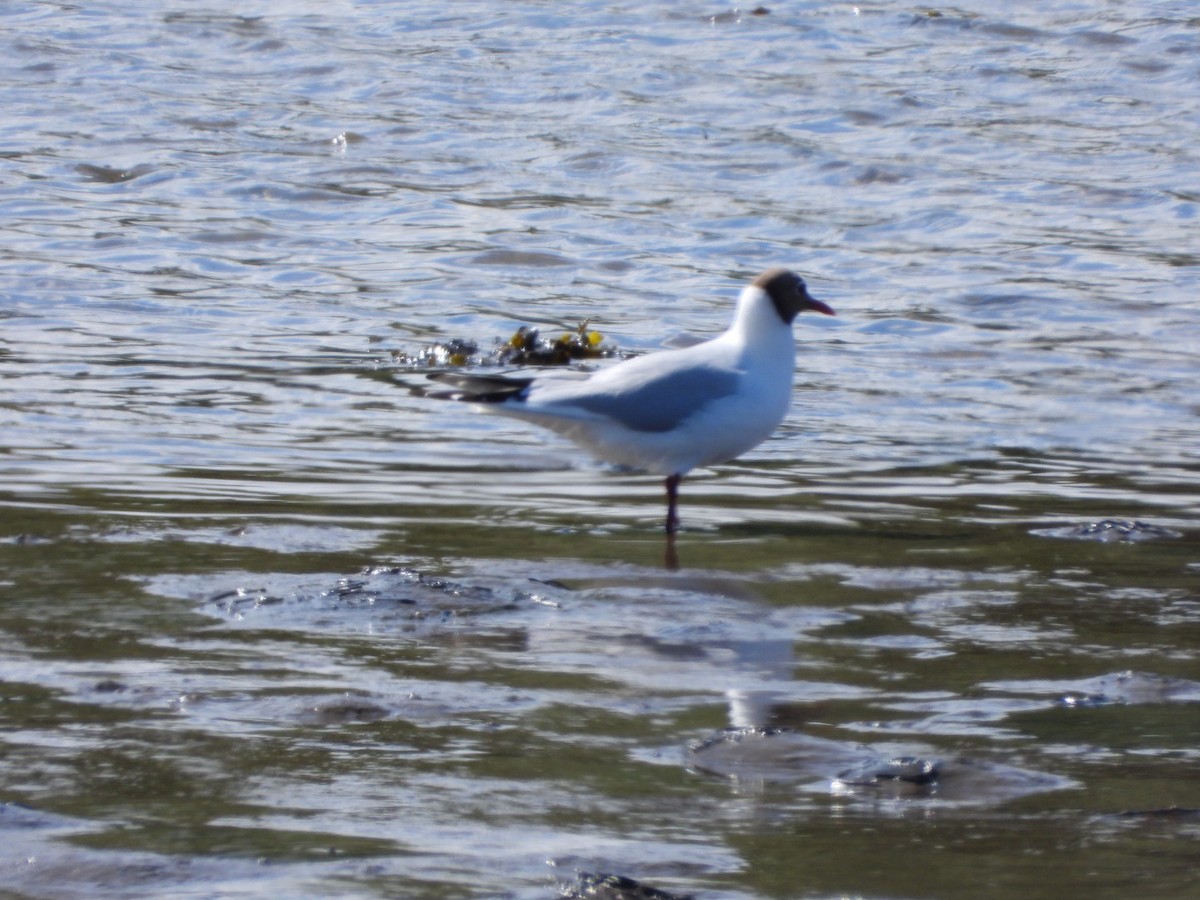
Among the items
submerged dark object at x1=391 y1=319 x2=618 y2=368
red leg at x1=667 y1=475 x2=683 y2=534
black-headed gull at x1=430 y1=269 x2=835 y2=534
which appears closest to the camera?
red leg at x1=667 y1=475 x2=683 y2=534

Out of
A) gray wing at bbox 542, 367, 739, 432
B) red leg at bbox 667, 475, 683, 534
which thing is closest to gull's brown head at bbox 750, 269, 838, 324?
gray wing at bbox 542, 367, 739, 432

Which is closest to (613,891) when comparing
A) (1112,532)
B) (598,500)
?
(1112,532)

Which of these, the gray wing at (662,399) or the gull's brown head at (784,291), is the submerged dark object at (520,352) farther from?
the gray wing at (662,399)

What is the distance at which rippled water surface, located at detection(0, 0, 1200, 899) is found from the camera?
3162 mm

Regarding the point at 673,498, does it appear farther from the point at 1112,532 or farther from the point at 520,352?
the point at 520,352

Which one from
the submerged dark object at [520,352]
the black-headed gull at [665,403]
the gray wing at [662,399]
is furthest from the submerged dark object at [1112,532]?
the submerged dark object at [520,352]

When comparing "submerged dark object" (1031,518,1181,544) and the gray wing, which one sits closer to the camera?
"submerged dark object" (1031,518,1181,544)

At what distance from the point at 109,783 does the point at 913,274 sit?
748 centimetres

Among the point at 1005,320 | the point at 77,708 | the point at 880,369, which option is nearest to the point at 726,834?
the point at 77,708

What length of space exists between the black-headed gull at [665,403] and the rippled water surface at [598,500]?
203 millimetres

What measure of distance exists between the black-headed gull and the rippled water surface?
0.67 ft

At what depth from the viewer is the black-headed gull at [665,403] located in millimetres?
5891

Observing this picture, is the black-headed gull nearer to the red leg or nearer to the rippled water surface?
the red leg

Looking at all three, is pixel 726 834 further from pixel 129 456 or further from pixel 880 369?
pixel 880 369
